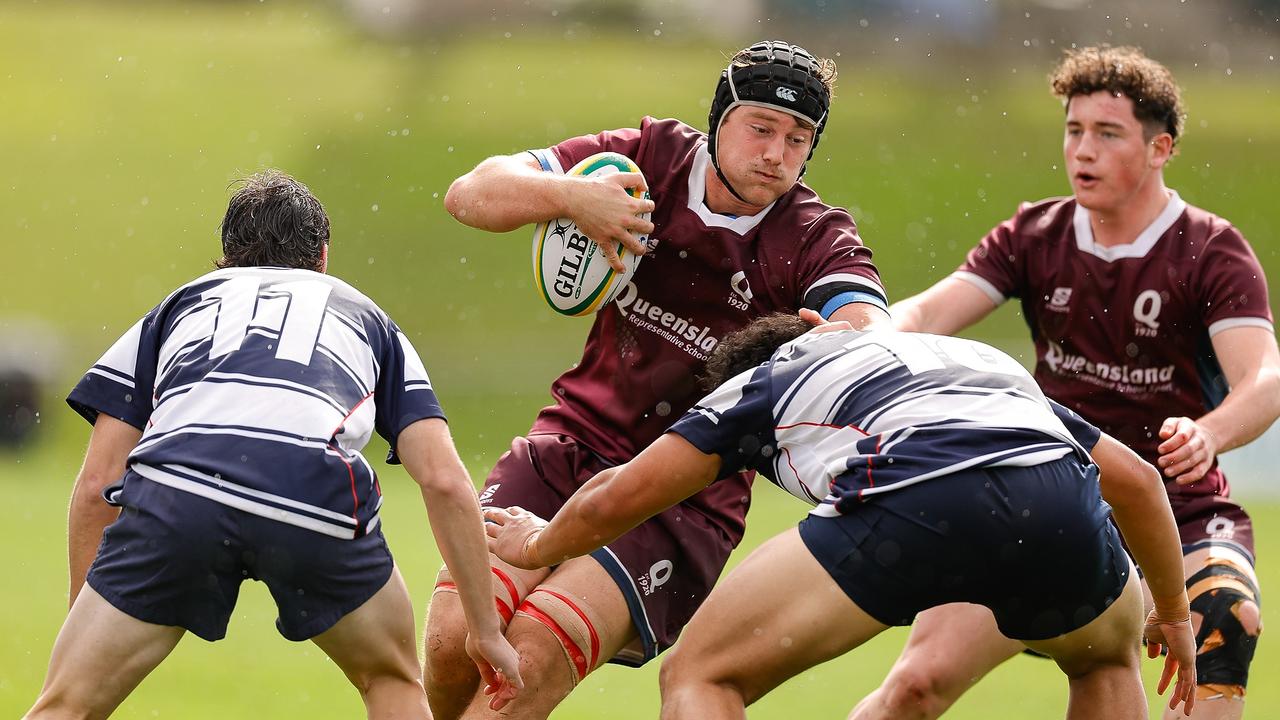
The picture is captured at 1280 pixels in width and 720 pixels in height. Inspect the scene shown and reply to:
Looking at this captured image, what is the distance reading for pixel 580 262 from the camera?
17.4 ft

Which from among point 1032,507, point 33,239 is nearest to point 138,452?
point 1032,507

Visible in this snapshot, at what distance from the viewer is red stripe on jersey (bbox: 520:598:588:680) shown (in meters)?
5.03

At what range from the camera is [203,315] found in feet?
14.6

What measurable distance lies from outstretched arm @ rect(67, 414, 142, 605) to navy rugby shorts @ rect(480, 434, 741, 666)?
1.33 m

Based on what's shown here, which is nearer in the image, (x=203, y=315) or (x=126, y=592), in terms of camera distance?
(x=126, y=592)

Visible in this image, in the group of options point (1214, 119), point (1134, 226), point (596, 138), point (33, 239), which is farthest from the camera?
point (1214, 119)

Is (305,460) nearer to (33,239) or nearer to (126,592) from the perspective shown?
(126,592)

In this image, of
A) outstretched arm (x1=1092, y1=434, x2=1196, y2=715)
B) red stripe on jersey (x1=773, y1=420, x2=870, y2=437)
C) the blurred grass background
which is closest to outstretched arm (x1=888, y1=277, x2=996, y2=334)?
outstretched arm (x1=1092, y1=434, x2=1196, y2=715)

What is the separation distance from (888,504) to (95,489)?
2.33 m

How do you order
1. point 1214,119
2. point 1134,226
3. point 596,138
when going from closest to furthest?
point 596,138
point 1134,226
point 1214,119

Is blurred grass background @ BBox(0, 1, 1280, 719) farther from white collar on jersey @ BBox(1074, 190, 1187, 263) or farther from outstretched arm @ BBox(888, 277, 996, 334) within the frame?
white collar on jersey @ BBox(1074, 190, 1187, 263)

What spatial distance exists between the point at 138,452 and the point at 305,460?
48 cm

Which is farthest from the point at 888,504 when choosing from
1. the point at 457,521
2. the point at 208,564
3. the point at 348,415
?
the point at 208,564

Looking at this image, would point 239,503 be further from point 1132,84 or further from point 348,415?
point 1132,84
